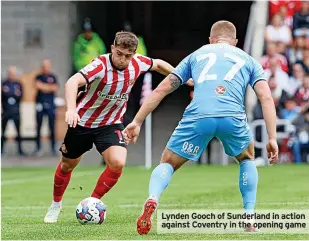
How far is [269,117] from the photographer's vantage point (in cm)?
889

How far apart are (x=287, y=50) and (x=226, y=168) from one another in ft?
12.9

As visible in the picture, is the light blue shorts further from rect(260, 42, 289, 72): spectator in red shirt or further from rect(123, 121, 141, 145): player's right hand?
rect(260, 42, 289, 72): spectator in red shirt

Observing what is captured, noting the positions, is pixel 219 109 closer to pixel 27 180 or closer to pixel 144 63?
pixel 144 63

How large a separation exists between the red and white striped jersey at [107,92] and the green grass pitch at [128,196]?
3.74 ft

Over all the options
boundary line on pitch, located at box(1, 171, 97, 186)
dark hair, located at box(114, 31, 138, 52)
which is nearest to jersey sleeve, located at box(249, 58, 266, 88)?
dark hair, located at box(114, 31, 138, 52)

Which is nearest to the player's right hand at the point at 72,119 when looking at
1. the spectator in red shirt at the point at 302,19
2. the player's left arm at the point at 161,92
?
the player's left arm at the point at 161,92

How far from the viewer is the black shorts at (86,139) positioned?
428 inches

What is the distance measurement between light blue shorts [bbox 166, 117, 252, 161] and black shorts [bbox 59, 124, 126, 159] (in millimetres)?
1890

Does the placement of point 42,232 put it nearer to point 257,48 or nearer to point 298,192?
point 298,192

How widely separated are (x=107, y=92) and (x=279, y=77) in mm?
12722

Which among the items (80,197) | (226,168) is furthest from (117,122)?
(226,168)

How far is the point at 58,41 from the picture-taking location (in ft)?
86.2

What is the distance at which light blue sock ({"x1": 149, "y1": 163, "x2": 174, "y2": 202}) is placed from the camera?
8.92m

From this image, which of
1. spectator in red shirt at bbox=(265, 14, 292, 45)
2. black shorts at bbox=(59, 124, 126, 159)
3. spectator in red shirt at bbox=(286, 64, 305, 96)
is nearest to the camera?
black shorts at bbox=(59, 124, 126, 159)
